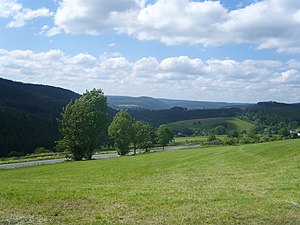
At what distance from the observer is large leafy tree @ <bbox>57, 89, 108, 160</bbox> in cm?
6750

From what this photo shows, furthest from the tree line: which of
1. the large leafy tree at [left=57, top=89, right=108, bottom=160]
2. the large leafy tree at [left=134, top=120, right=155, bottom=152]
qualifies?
the large leafy tree at [left=134, top=120, right=155, bottom=152]

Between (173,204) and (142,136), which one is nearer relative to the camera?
(173,204)

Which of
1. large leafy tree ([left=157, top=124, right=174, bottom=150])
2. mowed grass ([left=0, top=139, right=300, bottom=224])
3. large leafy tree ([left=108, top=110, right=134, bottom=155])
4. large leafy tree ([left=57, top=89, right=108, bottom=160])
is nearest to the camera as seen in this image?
mowed grass ([left=0, top=139, right=300, bottom=224])

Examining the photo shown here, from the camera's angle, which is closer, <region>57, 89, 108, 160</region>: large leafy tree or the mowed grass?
the mowed grass

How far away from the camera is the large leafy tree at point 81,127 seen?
6750 cm

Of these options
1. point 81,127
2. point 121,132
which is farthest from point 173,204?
point 121,132

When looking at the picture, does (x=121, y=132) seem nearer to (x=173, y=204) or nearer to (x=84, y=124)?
(x=84, y=124)

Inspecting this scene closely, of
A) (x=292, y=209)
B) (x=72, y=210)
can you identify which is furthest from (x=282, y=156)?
(x=72, y=210)

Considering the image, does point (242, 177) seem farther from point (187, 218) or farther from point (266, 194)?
point (187, 218)

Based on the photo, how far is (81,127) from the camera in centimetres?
6762

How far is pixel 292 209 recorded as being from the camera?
540 inches

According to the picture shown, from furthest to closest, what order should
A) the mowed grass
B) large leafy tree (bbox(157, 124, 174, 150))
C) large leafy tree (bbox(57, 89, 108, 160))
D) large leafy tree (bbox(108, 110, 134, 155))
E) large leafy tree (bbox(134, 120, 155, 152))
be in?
large leafy tree (bbox(157, 124, 174, 150)) → large leafy tree (bbox(134, 120, 155, 152)) → large leafy tree (bbox(108, 110, 134, 155)) → large leafy tree (bbox(57, 89, 108, 160)) → the mowed grass

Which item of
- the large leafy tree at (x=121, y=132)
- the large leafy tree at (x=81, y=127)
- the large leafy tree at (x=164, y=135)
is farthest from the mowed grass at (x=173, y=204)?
the large leafy tree at (x=164, y=135)

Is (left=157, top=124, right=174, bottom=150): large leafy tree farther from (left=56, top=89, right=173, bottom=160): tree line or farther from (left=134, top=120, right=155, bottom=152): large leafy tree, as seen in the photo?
(left=56, top=89, right=173, bottom=160): tree line
